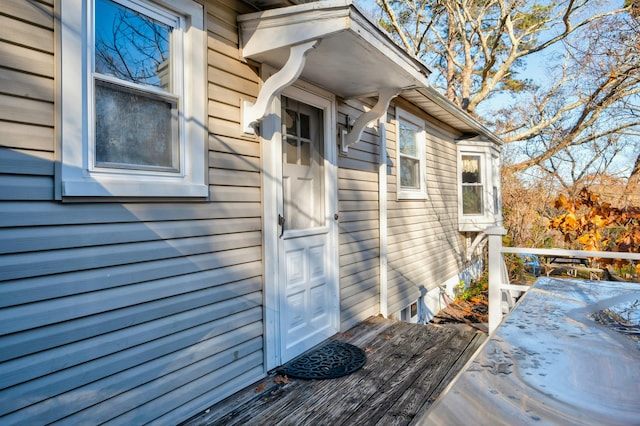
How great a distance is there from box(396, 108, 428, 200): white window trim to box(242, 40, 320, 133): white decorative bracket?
110 inches

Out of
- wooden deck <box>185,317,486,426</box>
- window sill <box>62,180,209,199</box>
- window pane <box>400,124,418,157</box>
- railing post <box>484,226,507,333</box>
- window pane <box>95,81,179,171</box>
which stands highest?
window pane <box>400,124,418,157</box>

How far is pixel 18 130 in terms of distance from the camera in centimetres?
161

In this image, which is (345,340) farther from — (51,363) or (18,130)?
(18,130)

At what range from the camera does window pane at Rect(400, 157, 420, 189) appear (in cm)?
542

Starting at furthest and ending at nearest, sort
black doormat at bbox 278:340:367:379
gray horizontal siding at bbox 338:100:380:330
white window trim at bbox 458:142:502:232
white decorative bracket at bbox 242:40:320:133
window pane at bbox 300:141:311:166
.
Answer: white window trim at bbox 458:142:502:232 < gray horizontal siding at bbox 338:100:380:330 < window pane at bbox 300:141:311:166 < black doormat at bbox 278:340:367:379 < white decorative bracket at bbox 242:40:320:133

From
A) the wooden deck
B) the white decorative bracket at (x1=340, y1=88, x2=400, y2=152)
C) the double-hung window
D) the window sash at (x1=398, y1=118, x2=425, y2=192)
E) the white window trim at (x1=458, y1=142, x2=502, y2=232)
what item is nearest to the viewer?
the wooden deck

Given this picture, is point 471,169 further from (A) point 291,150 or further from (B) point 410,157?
(A) point 291,150

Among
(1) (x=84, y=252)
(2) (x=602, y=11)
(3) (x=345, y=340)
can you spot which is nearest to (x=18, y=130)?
(1) (x=84, y=252)

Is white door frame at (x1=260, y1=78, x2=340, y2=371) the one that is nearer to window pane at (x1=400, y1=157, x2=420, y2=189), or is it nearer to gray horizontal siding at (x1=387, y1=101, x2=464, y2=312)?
gray horizontal siding at (x1=387, y1=101, x2=464, y2=312)

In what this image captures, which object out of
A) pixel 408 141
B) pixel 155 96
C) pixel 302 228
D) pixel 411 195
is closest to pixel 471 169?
pixel 408 141

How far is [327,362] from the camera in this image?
307cm

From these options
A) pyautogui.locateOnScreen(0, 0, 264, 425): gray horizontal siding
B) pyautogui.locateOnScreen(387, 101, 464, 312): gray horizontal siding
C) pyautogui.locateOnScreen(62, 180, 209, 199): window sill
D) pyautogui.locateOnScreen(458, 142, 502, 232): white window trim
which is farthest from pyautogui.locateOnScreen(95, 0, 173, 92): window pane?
pyautogui.locateOnScreen(458, 142, 502, 232): white window trim

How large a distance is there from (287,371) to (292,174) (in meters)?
1.57

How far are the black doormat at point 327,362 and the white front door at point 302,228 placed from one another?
9 centimetres
